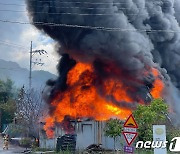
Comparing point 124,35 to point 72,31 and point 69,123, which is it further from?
point 69,123

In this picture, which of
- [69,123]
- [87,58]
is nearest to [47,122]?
[69,123]

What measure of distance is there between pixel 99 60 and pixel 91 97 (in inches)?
157

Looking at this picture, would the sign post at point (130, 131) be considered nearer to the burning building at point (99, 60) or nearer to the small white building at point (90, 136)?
the small white building at point (90, 136)

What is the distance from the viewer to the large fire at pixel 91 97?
34.9 meters

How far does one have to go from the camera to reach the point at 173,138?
24672mm

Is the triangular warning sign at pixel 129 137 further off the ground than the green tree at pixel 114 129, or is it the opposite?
the green tree at pixel 114 129

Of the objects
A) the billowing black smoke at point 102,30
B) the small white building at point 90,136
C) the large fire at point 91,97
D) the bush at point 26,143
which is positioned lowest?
the bush at point 26,143

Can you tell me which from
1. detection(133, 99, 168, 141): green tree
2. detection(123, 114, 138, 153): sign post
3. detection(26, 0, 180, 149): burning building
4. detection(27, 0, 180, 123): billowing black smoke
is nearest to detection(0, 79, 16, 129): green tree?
detection(26, 0, 180, 149): burning building

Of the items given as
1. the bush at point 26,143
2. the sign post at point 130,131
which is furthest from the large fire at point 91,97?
the sign post at point 130,131

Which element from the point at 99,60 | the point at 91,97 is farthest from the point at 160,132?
the point at 99,60

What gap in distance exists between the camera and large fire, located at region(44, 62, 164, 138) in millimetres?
34938

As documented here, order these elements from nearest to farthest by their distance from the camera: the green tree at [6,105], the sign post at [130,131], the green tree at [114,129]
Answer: the sign post at [130,131]
the green tree at [114,129]
the green tree at [6,105]

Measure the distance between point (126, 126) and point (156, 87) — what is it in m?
25.6

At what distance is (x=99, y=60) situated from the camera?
37375 millimetres
